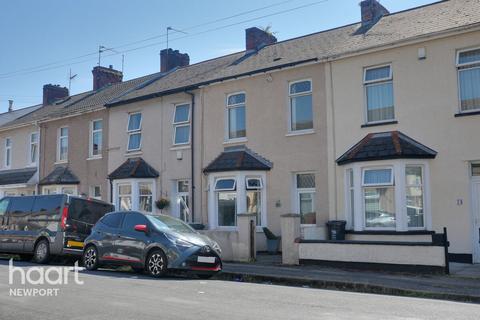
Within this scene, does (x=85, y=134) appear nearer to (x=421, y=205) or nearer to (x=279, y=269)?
(x=279, y=269)

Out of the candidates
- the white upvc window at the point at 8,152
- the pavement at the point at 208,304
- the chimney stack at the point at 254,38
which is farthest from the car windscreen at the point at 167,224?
the white upvc window at the point at 8,152

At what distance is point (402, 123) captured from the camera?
15.3 m

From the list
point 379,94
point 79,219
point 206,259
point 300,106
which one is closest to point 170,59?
point 300,106

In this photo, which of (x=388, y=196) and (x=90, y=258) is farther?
(x=388, y=196)

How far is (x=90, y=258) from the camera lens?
13742 mm

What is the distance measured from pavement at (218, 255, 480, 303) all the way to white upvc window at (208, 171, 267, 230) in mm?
4151

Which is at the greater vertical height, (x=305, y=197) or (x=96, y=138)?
(x=96, y=138)

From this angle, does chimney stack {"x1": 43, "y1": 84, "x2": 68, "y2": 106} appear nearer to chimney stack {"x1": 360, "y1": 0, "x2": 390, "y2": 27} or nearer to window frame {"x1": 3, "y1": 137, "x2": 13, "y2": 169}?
window frame {"x1": 3, "y1": 137, "x2": 13, "y2": 169}

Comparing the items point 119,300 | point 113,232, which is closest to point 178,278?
point 113,232

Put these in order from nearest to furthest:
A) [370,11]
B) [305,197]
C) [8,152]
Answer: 1. [305,197]
2. [370,11]
3. [8,152]

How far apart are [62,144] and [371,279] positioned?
19.7 metres

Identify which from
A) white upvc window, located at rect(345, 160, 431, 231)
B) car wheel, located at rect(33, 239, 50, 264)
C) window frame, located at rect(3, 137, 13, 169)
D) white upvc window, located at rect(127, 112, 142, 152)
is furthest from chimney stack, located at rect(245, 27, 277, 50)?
window frame, located at rect(3, 137, 13, 169)

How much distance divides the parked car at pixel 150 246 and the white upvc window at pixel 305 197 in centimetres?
525

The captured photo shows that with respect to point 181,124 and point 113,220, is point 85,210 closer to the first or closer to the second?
point 113,220
